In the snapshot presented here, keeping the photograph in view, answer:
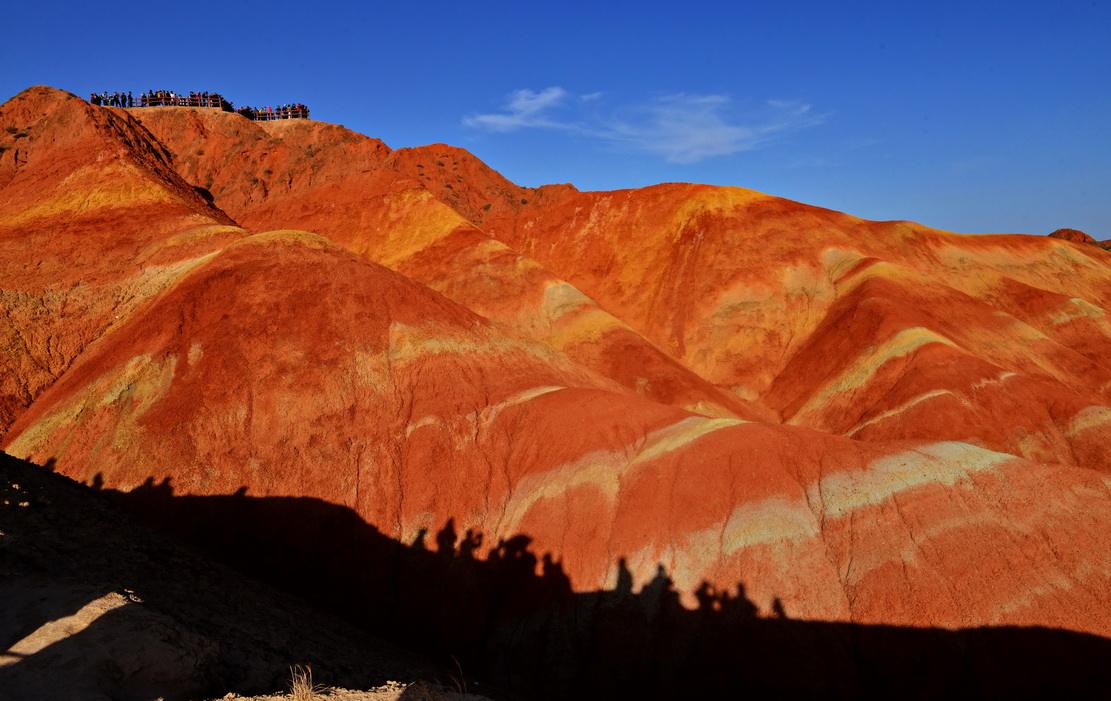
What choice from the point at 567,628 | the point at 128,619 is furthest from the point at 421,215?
the point at 128,619

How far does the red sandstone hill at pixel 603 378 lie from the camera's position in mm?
17188

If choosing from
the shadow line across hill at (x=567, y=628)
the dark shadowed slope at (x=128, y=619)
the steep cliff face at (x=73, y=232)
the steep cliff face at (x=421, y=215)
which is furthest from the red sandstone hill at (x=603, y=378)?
the dark shadowed slope at (x=128, y=619)

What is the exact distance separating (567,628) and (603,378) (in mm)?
19953

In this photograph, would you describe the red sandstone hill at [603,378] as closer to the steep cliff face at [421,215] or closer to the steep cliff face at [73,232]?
the steep cliff face at [73,232]

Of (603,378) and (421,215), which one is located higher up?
(421,215)

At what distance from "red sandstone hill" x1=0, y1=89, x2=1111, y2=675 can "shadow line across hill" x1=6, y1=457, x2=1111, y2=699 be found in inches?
20.4

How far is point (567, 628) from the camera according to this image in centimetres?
1900

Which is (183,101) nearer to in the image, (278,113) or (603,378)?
(278,113)

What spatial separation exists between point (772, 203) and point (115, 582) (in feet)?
206

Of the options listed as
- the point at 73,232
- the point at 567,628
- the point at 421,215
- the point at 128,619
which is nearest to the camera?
the point at 128,619

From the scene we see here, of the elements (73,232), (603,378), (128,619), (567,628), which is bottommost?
(567,628)

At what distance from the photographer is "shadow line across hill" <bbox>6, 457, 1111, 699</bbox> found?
14.5 m

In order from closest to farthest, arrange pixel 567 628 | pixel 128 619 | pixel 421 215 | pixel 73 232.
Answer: pixel 128 619 → pixel 567 628 → pixel 73 232 → pixel 421 215

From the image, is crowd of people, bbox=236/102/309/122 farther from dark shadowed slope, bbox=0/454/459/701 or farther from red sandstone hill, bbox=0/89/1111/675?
dark shadowed slope, bbox=0/454/459/701
